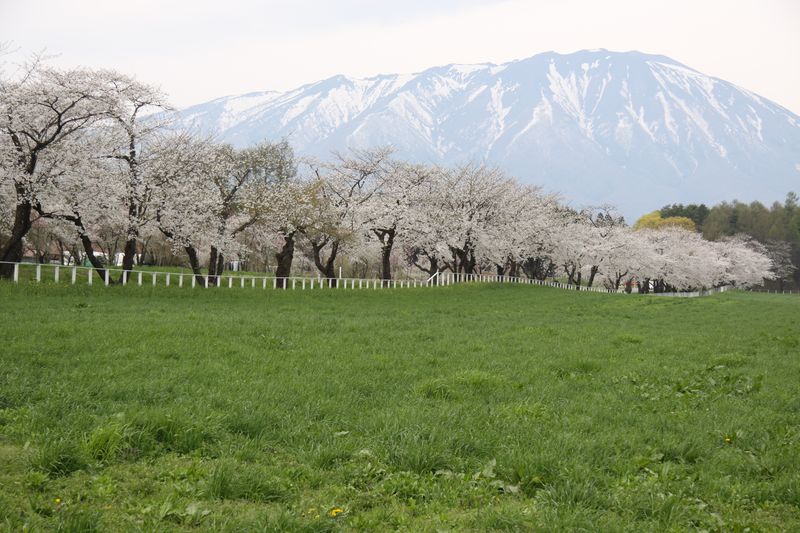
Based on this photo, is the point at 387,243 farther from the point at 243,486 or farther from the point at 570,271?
the point at 570,271

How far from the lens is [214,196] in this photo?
1522 inches

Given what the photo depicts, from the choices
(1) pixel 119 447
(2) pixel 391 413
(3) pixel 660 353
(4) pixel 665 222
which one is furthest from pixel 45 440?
(4) pixel 665 222

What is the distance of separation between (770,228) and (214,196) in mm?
125610

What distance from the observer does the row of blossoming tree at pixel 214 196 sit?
2902 centimetres

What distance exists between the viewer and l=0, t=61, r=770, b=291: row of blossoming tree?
29016 mm

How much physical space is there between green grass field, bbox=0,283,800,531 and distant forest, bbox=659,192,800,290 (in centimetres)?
12543

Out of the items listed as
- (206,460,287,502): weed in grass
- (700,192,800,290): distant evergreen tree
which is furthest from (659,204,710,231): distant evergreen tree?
(206,460,287,502): weed in grass

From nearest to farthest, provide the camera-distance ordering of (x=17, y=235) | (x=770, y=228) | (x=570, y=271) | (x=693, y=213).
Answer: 1. (x=17, y=235)
2. (x=570, y=271)
3. (x=770, y=228)
4. (x=693, y=213)

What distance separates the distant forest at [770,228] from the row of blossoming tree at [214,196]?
56.8 meters

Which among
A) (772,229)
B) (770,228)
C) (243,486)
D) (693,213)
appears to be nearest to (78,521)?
(243,486)

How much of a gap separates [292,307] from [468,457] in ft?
61.9

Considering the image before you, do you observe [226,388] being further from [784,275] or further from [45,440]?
[784,275]

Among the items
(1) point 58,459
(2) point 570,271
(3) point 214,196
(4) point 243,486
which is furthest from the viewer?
(2) point 570,271

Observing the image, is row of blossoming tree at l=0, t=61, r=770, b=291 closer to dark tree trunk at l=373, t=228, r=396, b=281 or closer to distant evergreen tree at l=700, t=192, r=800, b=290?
dark tree trunk at l=373, t=228, r=396, b=281
